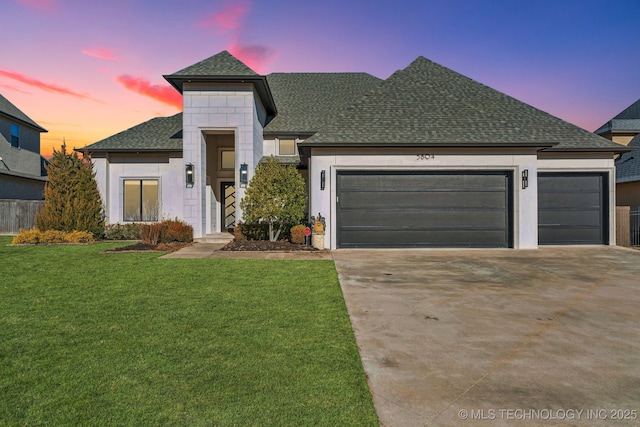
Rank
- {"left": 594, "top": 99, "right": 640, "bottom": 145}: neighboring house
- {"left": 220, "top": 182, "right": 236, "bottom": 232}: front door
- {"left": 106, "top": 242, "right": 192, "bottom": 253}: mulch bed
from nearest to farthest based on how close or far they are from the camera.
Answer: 1. {"left": 106, "top": 242, "right": 192, "bottom": 253}: mulch bed
2. {"left": 594, "top": 99, "right": 640, "bottom": 145}: neighboring house
3. {"left": 220, "top": 182, "right": 236, "bottom": 232}: front door

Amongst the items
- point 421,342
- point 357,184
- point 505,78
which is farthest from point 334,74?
point 421,342

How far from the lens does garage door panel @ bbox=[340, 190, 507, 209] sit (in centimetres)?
1173

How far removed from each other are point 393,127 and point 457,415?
1087 cm

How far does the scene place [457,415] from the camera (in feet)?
7.70

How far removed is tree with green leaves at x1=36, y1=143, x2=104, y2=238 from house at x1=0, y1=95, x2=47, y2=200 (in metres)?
11.7

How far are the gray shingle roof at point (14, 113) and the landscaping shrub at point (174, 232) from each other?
19428 mm

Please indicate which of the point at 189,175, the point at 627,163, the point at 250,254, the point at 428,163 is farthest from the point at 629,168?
the point at 189,175

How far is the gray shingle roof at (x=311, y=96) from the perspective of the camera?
17078 mm

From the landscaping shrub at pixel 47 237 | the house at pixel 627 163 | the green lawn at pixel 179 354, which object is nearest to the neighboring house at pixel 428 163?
the landscaping shrub at pixel 47 237

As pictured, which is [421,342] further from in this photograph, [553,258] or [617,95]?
[617,95]

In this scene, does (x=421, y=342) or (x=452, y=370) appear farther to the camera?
(x=421, y=342)

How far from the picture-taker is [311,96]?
19.4 meters

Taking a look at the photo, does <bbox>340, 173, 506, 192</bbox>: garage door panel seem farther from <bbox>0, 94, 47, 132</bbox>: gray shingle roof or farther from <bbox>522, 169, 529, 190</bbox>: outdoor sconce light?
<bbox>0, 94, 47, 132</bbox>: gray shingle roof

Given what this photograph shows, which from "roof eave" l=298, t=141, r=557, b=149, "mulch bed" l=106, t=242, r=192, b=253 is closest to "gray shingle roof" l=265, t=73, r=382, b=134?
"roof eave" l=298, t=141, r=557, b=149
